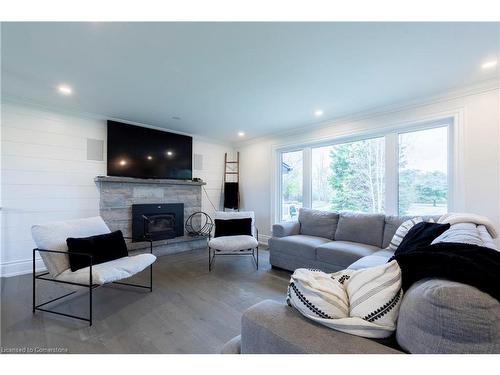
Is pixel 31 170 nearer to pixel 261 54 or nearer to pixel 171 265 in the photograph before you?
pixel 171 265

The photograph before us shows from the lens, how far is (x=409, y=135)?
11.2 feet

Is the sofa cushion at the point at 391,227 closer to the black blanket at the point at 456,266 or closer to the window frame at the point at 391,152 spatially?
the window frame at the point at 391,152

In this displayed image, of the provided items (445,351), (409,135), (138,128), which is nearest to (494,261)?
(445,351)

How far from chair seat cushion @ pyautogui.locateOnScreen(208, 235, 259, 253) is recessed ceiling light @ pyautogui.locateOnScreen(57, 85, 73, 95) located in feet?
9.02

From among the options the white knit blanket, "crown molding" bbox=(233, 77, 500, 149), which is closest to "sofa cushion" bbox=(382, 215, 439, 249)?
"crown molding" bbox=(233, 77, 500, 149)

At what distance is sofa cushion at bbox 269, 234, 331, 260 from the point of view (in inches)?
123

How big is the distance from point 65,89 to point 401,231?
14.5 feet

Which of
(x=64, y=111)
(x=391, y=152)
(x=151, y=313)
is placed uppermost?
(x=64, y=111)

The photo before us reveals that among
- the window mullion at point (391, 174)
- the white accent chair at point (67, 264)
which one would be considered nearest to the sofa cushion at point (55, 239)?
the white accent chair at point (67, 264)

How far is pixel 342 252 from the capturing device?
110 inches

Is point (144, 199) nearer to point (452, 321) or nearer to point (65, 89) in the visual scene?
point (65, 89)

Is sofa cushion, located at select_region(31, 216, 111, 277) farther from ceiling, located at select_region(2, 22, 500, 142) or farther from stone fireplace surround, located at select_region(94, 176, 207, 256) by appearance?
ceiling, located at select_region(2, 22, 500, 142)

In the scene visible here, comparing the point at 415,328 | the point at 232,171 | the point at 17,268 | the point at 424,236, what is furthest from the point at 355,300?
the point at 232,171

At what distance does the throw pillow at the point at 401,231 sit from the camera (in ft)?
8.61
